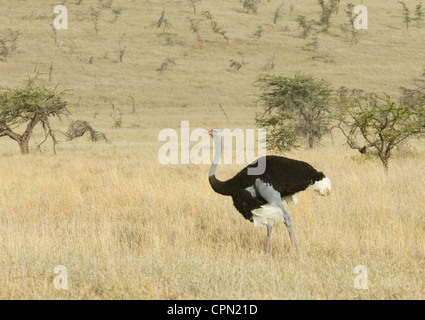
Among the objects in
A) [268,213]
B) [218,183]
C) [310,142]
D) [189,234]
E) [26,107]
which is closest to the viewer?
[268,213]

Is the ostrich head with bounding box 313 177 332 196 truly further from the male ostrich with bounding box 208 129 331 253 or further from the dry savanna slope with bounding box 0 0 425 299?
the dry savanna slope with bounding box 0 0 425 299

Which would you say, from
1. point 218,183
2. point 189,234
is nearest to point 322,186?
point 218,183

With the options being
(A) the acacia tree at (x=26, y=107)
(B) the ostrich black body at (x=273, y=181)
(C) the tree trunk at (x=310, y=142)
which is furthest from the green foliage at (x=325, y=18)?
(B) the ostrich black body at (x=273, y=181)

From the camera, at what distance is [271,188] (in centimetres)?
601

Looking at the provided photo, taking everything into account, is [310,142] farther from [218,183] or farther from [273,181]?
[273,181]

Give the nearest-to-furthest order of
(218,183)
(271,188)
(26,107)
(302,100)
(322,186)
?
(271,188)
(322,186)
(218,183)
(26,107)
(302,100)

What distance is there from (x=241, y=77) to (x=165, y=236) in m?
55.5

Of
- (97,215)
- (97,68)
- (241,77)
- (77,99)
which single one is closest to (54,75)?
(97,68)

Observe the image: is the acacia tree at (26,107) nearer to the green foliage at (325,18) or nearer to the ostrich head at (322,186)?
the ostrich head at (322,186)

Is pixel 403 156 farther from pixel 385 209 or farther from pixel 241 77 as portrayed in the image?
pixel 241 77

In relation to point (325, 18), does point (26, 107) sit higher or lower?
lower

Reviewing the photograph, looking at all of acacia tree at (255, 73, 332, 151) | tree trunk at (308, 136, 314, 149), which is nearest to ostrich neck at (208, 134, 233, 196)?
acacia tree at (255, 73, 332, 151)

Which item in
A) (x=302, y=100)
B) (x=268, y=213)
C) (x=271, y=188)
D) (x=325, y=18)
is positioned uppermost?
(x=325, y=18)

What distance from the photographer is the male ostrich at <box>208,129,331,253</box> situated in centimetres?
593
